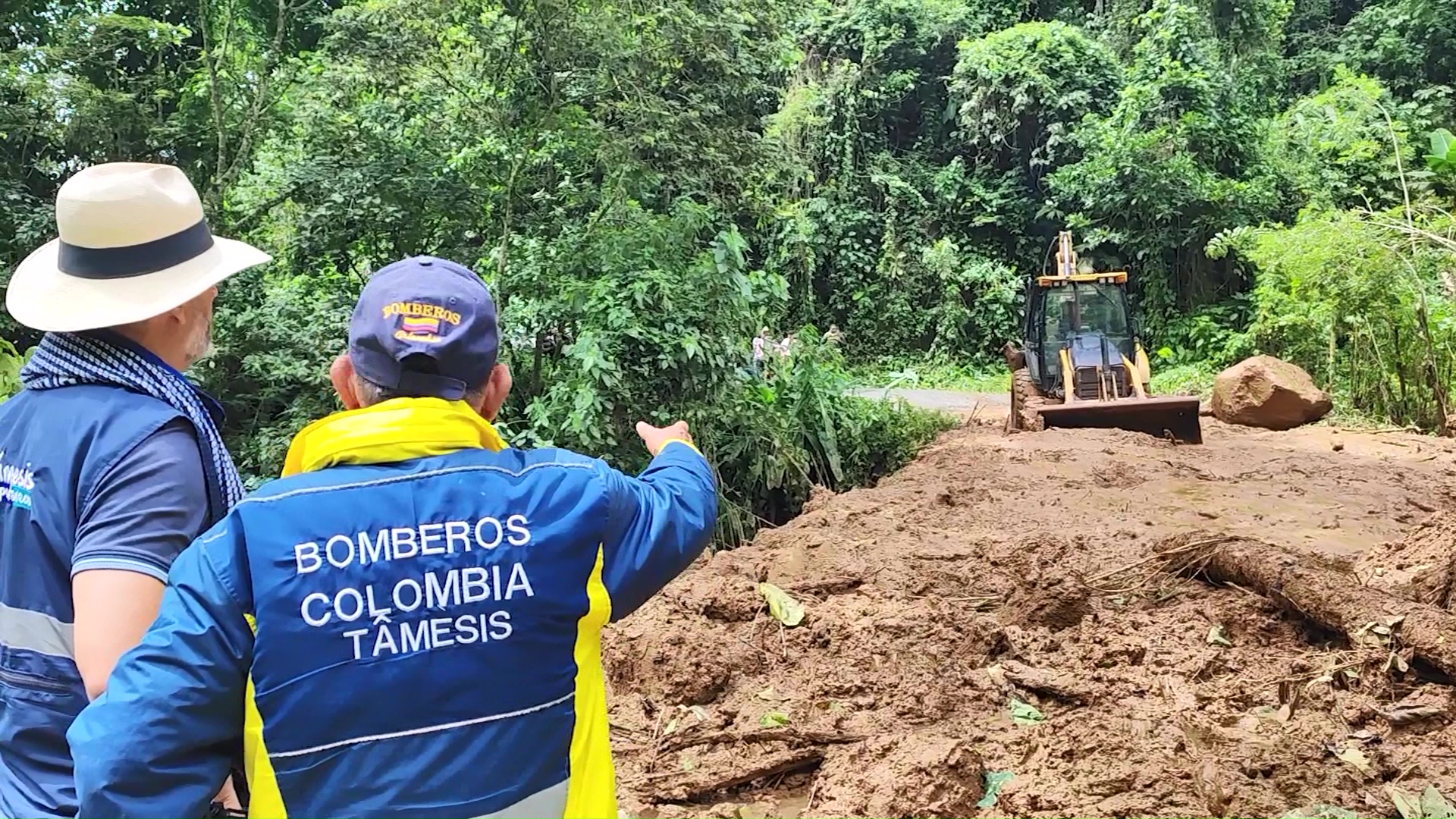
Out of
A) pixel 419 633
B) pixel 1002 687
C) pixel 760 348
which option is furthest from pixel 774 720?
pixel 760 348

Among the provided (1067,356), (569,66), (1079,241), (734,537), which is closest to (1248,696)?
(734,537)

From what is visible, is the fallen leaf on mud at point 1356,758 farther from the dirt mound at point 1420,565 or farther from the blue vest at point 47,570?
the blue vest at point 47,570

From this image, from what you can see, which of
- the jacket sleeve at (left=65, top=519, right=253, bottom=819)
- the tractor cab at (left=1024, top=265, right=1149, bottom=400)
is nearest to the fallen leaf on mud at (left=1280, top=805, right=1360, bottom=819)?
the jacket sleeve at (left=65, top=519, right=253, bottom=819)

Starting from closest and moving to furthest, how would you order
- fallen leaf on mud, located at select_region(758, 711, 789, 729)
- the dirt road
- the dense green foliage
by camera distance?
1. fallen leaf on mud, located at select_region(758, 711, 789, 729)
2. the dense green foliage
3. the dirt road

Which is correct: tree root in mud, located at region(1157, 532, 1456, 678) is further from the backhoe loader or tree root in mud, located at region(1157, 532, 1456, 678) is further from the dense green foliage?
the backhoe loader

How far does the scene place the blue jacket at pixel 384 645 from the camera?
1.19 meters

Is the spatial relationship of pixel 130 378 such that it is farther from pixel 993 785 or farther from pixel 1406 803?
pixel 1406 803

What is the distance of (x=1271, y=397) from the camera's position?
1241 centimetres

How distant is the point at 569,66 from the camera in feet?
25.5

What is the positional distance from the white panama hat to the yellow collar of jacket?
36 cm

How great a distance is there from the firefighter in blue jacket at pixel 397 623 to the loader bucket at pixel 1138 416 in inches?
399

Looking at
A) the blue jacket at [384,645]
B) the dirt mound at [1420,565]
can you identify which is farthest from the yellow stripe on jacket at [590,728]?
the dirt mound at [1420,565]

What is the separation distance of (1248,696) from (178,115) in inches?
335

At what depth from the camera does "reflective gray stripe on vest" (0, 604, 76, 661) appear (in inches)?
53.6
